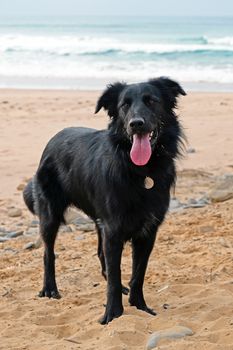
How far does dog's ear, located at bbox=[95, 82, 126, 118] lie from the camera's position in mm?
4871

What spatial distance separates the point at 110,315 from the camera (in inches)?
184

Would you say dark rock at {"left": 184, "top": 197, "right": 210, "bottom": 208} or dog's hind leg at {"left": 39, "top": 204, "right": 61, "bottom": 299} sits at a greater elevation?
dog's hind leg at {"left": 39, "top": 204, "right": 61, "bottom": 299}

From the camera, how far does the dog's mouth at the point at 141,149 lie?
4.52 meters

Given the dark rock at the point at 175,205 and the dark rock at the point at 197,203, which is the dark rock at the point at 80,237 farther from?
the dark rock at the point at 197,203

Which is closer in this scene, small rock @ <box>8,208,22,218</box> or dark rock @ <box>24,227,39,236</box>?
dark rock @ <box>24,227,39,236</box>

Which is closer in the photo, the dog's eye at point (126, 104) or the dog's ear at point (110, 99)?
the dog's eye at point (126, 104)

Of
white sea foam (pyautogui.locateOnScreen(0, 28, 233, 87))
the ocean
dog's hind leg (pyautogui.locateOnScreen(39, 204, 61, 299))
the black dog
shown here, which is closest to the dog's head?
the black dog

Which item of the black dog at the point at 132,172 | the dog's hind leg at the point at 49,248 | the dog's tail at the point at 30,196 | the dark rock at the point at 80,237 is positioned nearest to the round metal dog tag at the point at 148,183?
the black dog at the point at 132,172

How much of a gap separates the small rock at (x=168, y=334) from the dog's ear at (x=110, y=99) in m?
1.61

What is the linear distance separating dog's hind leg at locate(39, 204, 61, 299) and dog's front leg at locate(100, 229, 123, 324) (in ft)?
2.35

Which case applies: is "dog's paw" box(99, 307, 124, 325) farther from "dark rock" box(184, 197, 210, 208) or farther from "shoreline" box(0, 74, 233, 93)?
"shoreline" box(0, 74, 233, 93)

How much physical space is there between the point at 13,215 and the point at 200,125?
662cm

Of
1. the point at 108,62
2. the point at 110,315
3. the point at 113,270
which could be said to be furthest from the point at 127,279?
the point at 108,62

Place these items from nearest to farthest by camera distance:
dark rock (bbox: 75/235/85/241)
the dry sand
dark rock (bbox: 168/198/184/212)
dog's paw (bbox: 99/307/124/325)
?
the dry sand, dog's paw (bbox: 99/307/124/325), dark rock (bbox: 75/235/85/241), dark rock (bbox: 168/198/184/212)
